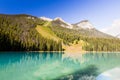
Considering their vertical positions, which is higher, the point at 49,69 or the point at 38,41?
the point at 38,41

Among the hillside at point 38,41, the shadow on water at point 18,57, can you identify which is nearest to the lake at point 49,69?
the shadow on water at point 18,57

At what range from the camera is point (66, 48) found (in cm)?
15575

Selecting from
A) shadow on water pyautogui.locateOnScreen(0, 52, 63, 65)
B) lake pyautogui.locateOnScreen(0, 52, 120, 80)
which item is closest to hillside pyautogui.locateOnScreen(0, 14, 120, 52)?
shadow on water pyautogui.locateOnScreen(0, 52, 63, 65)

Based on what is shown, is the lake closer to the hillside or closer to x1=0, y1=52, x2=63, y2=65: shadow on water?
x1=0, y1=52, x2=63, y2=65: shadow on water

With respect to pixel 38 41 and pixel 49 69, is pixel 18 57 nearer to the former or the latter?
pixel 49 69

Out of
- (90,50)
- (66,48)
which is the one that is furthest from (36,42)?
(90,50)

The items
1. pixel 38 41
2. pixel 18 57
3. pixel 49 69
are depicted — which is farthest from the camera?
pixel 38 41

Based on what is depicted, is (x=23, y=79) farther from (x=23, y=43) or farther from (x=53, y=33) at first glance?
(x=53, y=33)

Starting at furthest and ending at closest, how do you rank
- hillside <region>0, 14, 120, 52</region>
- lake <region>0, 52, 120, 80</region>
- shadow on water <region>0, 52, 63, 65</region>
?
hillside <region>0, 14, 120, 52</region> < shadow on water <region>0, 52, 63, 65</region> < lake <region>0, 52, 120, 80</region>

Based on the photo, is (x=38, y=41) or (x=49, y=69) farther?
(x=38, y=41)

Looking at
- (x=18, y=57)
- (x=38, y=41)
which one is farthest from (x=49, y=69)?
(x=38, y=41)

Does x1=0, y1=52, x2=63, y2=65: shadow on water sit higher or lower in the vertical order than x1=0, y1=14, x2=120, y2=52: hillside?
lower

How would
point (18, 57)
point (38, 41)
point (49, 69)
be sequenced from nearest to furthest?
point (49, 69)
point (18, 57)
point (38, 41)

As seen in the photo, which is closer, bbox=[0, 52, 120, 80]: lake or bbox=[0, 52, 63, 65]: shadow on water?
bbox=[0, 52, 120, 80]: lake
